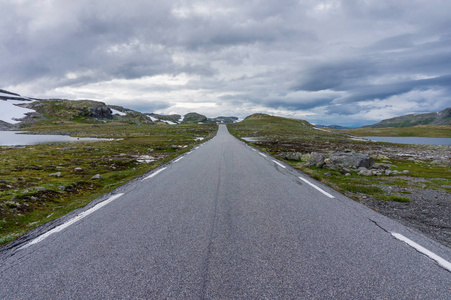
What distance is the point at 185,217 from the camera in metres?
5.87

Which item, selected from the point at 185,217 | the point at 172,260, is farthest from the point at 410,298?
the point at 185,217

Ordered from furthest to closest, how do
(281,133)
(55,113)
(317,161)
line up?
1. (55,113)
2. (281,133)
3. (317,161)

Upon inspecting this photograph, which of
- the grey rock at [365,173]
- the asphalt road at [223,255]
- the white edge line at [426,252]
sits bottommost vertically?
the grey rock at [365,173]

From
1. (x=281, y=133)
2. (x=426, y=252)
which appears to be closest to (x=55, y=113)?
(x=281, y=133)

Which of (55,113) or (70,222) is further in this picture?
(55,113)

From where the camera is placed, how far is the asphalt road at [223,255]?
3203mm

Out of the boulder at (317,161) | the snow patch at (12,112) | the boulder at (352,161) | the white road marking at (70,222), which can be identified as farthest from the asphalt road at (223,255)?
the snow patch at (12,112)

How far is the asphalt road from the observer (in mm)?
3203

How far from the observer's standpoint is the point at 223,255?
405 centimetres

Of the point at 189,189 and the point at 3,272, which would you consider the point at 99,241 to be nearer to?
the point at 3,272

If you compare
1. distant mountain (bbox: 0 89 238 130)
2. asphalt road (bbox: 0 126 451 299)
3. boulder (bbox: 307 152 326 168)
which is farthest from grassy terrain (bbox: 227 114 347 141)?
distant mountain (bbox: 0 89 238 130)

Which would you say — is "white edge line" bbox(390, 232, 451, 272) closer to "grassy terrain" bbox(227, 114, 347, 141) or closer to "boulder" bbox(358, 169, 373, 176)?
"boulder" bbox(358, 169, 373, 176)

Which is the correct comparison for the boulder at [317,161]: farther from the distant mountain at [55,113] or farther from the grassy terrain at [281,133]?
the distant mountain at [55,113]

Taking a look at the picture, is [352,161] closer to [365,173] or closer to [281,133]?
[365,173]
